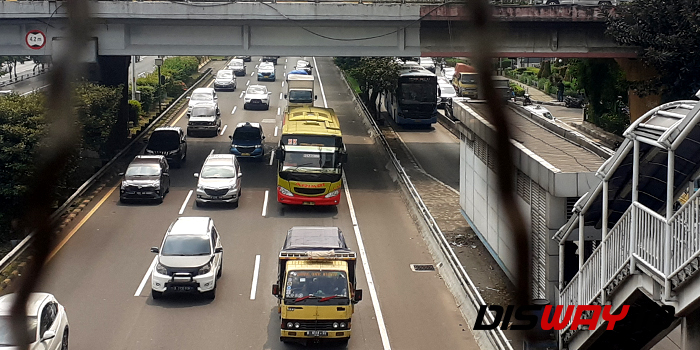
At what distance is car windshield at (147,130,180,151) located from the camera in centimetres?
3447

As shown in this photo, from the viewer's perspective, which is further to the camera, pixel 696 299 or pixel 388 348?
pixel 388 348

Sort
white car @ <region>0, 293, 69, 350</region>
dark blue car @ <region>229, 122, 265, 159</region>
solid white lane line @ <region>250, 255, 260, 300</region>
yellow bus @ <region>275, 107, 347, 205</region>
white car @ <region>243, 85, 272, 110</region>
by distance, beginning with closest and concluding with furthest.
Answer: white car @ <region>0, 293, 69, 350</region> < solid white lane line @ <region>250, 255, 260, 300</region> < yellow bus @ <region>275, 107, 347, 205</region> < dark blue car @ <region>229, 122, 265, 159</region> < white car @ <region>243, 85, 272, 110</region>

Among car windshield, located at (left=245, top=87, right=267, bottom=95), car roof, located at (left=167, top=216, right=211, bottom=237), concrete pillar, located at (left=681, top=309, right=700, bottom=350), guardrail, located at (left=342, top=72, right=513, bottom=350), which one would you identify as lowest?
guardrail, located at (left=342, top=72, right=513, bottom=350)

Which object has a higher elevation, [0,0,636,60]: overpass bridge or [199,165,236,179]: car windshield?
[0,0,636,60]: overpass bridge

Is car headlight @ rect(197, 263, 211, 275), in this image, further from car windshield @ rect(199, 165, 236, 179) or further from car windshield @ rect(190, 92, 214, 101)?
car windshield @ rect(190, 92, 214, 101)

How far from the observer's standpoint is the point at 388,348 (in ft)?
55.2

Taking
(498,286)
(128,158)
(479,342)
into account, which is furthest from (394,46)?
(479,342)

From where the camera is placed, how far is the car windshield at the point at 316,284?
16484 millimetres

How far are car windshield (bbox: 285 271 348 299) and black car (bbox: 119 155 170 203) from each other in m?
13.1

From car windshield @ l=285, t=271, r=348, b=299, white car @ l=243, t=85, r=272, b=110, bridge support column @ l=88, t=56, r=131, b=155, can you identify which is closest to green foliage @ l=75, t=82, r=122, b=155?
bridge support column @ l=88, t=56, r=131, b=155

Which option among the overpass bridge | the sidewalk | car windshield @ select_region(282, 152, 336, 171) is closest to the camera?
car windshield @ select_region(282, 152, 336, 171)

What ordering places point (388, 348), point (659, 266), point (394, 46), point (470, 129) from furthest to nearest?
point (394, 46) < point (470, 129) < point (388, 348) < point (659, 266)

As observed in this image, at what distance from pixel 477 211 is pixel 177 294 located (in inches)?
343

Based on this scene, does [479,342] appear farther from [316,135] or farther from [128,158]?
[128,158]
